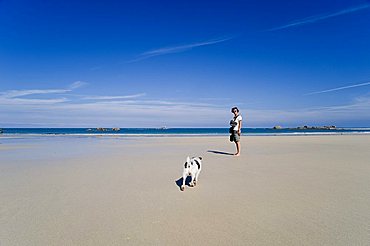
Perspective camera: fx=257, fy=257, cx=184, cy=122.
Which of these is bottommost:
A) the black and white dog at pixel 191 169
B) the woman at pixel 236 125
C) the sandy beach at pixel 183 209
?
the sandy beach at pixel 183 209

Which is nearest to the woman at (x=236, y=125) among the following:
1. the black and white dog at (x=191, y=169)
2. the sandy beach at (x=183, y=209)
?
the sandy beach at (x=183, y=209)

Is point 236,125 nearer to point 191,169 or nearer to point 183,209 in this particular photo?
point 191,169

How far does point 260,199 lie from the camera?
4602mm

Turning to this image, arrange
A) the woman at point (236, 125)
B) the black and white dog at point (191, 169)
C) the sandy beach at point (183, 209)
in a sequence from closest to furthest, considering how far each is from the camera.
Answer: the sandy beach at point (183, 209) → the black and white dog at point (191, 169) → the woman at point (236, 125)

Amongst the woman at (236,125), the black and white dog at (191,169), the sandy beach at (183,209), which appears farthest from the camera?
the woman at (236,125)

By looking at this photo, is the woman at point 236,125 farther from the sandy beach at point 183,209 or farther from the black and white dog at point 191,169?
the black and white dog at point 191,169

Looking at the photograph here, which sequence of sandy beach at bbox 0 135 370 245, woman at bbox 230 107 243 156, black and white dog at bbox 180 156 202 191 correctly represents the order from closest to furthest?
1. sandy beach at bbox 0 135 370 245
2. black and white dog at bbox 180 156 202 191
3. woman at bbox 230 107 243 156

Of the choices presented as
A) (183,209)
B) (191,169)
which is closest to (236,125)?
(191,169)

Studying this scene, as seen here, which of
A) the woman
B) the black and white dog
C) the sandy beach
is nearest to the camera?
the sandy beach

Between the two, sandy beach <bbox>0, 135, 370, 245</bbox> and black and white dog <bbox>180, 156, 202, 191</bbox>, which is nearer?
sandy beach <bbox>0, 135, 370, 245</bbox>

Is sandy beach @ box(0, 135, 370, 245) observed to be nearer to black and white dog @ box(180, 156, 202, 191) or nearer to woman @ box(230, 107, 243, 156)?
black and white dog @ box(180, 156, 202, 191)

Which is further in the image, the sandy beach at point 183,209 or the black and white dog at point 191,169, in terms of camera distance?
the black and white dog at point 191,169

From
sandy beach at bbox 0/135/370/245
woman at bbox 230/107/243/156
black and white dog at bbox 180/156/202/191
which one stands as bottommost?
sandy beach at bbox 0/135/370/245

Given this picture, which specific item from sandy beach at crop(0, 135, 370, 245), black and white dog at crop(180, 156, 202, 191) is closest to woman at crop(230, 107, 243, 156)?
sandy beach at crop(0, 135, 370, 245)
